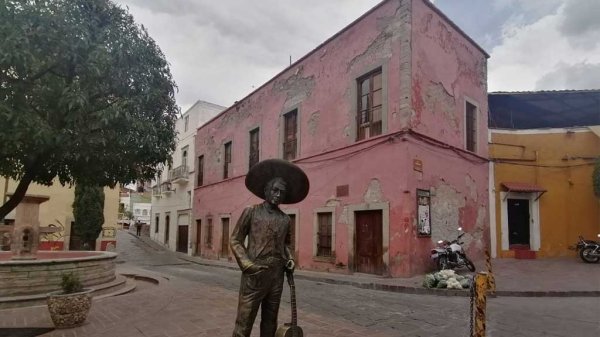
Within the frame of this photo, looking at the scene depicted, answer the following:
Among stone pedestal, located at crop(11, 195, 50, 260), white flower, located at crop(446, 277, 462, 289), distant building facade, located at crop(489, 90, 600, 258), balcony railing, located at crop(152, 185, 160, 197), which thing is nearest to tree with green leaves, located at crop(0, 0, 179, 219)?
stone pedestal, located at crop(11, 195, 50, 260)

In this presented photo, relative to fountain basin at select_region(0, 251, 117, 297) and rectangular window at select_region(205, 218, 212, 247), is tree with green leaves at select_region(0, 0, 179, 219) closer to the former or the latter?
fountain basin at select_region(0, 251, 117, 297)

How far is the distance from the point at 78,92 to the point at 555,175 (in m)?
15.0

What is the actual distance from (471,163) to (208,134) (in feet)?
47.4

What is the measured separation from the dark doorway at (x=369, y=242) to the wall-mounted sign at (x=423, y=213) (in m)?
1.05

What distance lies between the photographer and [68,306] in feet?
18.1

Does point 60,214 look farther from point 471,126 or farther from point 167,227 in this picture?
point 471,126

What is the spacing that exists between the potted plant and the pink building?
7.30 meters

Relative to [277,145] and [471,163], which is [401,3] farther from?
[277,145]

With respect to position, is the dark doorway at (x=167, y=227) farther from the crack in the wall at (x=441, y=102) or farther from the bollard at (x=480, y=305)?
the bollard at (x=480, y=305)

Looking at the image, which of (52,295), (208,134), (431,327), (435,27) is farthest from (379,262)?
(208,134)

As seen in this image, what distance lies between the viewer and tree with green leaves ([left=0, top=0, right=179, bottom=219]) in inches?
157

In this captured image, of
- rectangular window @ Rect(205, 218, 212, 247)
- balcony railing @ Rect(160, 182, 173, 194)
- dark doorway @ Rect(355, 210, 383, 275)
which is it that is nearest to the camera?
dark doorway @ Rect(355, 210, 383, 275)

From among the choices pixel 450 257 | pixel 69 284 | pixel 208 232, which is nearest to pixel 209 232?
pixel 208 232

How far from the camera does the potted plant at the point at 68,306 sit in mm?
5484
